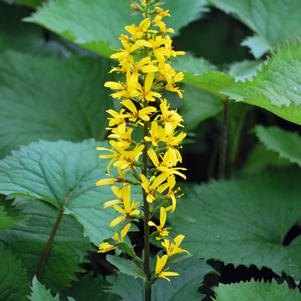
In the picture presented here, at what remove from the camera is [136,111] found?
1404 millimetres

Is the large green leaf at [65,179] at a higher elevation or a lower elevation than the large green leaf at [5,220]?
higher

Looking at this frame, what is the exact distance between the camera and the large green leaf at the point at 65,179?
71.5 inches

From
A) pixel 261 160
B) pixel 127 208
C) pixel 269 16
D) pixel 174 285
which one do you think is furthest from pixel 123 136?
pixel 261 160

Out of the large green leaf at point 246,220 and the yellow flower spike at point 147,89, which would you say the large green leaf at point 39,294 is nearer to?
the yellow flower spike at point 147,89

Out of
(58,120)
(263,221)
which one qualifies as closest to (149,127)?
(263,221)

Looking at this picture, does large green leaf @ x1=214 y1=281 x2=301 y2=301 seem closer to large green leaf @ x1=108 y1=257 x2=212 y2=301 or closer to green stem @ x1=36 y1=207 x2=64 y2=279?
large green leaf @ x1=108 y1=257 x2=212 y2=301

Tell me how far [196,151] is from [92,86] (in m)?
0.89

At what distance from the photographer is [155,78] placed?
4.78 feet

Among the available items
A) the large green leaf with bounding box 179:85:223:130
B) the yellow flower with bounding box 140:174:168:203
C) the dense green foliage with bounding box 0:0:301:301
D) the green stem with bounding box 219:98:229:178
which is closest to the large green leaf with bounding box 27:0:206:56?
the dense green foliage with bounding box 0:0:301:301

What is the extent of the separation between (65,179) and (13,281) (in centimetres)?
38

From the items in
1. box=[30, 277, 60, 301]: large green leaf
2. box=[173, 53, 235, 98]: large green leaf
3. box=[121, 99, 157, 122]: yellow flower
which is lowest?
box=[30, 277, 60, 301]: large green leaf

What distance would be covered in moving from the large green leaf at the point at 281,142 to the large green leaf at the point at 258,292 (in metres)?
0.86

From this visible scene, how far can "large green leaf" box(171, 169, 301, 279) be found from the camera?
2037 mm

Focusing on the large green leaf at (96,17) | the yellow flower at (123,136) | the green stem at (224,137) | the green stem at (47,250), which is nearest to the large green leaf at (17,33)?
the large green leaf at (96,17)
